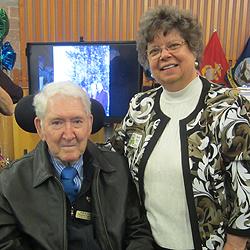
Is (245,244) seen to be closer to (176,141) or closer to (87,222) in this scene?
(176,141)

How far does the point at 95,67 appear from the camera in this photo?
7.91ft

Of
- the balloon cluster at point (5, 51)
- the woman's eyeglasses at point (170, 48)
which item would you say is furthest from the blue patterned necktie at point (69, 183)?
the balloon cluster at point (5, 51)

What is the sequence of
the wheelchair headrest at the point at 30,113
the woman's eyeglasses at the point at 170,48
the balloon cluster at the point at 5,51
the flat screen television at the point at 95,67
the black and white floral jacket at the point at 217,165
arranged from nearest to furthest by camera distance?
1. the black and white floral jacket at the point at 217,165
2. the woman's eyeglasses at the point at 170,48
3. the wheelchair headrest at the point at 30,113
4. the flat screen television at the point at 95,67
5. the balloon cluster at the point at 5,51

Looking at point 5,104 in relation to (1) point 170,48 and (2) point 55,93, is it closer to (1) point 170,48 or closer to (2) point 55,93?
(2) point 55,93

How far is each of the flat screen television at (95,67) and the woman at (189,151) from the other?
783 millimetres

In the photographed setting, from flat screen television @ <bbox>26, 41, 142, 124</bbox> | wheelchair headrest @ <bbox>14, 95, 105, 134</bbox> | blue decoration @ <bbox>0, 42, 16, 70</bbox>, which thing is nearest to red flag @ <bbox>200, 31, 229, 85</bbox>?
flat screen television @ <bbox>26, 41, 142, 124</bbox>

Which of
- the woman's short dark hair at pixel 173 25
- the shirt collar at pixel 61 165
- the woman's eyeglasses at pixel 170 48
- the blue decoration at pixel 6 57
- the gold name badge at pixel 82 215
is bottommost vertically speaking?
the gold name badge at pixel 82 215

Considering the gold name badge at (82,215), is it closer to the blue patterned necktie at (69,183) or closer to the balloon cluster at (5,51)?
the blue patterned necktie at (69,183)

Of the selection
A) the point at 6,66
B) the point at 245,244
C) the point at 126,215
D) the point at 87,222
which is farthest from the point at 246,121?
the point at 6,66

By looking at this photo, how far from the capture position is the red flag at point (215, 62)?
3749 millimetres

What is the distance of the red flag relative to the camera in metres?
3.75

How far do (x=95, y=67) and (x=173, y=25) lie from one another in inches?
39.8

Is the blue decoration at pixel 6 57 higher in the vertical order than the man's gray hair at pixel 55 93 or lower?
higher

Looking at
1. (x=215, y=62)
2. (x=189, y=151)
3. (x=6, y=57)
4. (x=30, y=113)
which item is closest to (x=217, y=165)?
(x=189, y=151)
